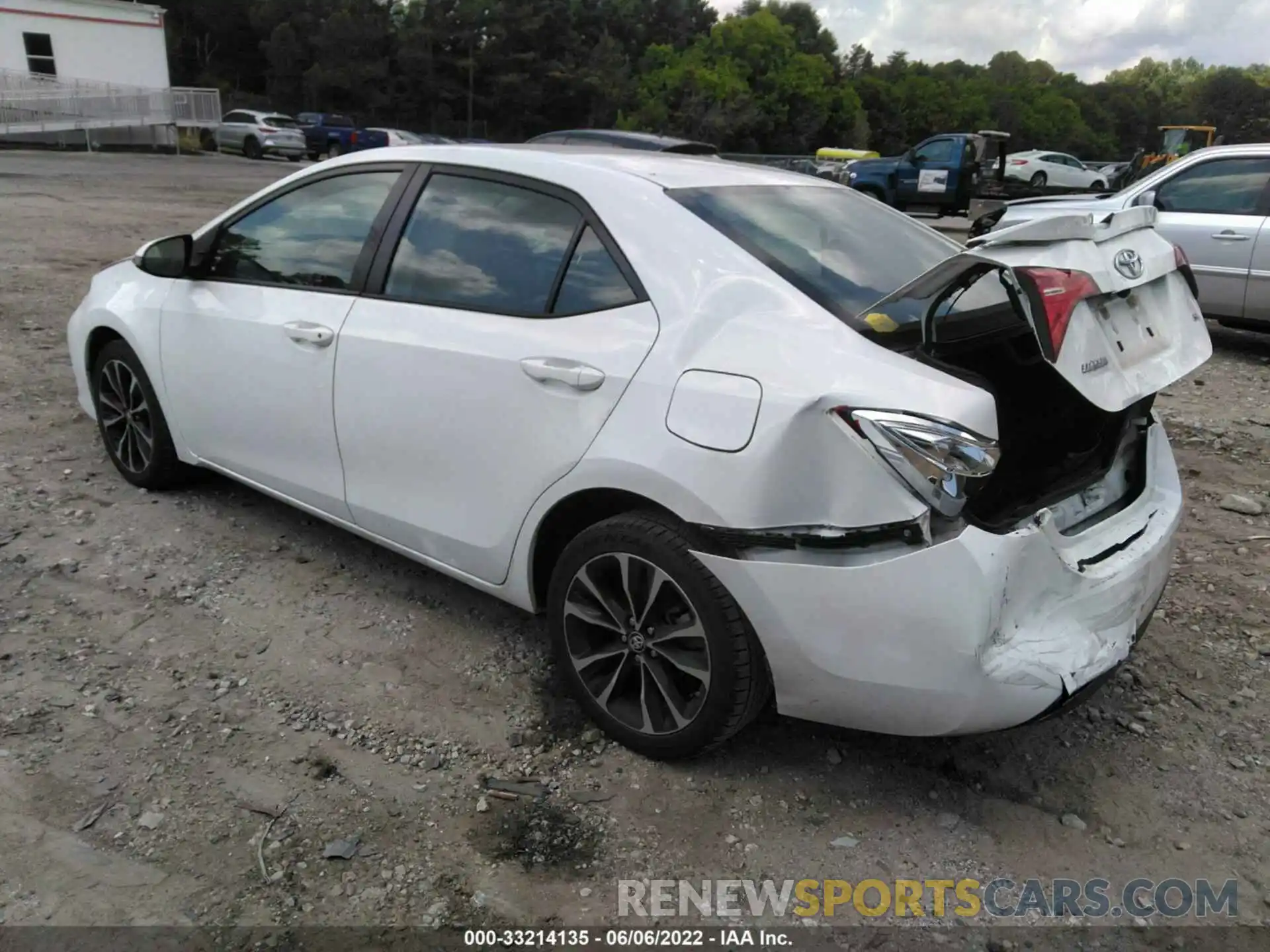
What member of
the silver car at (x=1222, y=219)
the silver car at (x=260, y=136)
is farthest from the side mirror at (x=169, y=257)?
the silver car at (x=260, y=136)

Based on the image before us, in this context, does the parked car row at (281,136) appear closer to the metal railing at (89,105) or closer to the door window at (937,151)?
the metal railing at (89,105)

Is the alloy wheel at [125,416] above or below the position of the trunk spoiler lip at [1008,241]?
below

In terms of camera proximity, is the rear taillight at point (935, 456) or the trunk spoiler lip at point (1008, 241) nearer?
the rear taillight at point (935, 456)

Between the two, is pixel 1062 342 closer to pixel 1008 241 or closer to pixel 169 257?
pixel 1008 241

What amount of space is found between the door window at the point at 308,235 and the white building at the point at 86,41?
31.1 m

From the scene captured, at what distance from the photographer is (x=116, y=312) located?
4152 millimetres

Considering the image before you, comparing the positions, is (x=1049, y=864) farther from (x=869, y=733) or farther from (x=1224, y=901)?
(x=869, y=733)

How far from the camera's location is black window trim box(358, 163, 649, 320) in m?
2.68

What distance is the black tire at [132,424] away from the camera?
→ 4125 millimetres

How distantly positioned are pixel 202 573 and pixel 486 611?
45.0 inches

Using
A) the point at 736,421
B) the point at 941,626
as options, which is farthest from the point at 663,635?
the point at 941,626

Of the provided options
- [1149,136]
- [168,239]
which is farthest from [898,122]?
[168,239]

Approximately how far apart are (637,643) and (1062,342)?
4.35 feet

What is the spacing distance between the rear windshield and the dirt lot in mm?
1299
